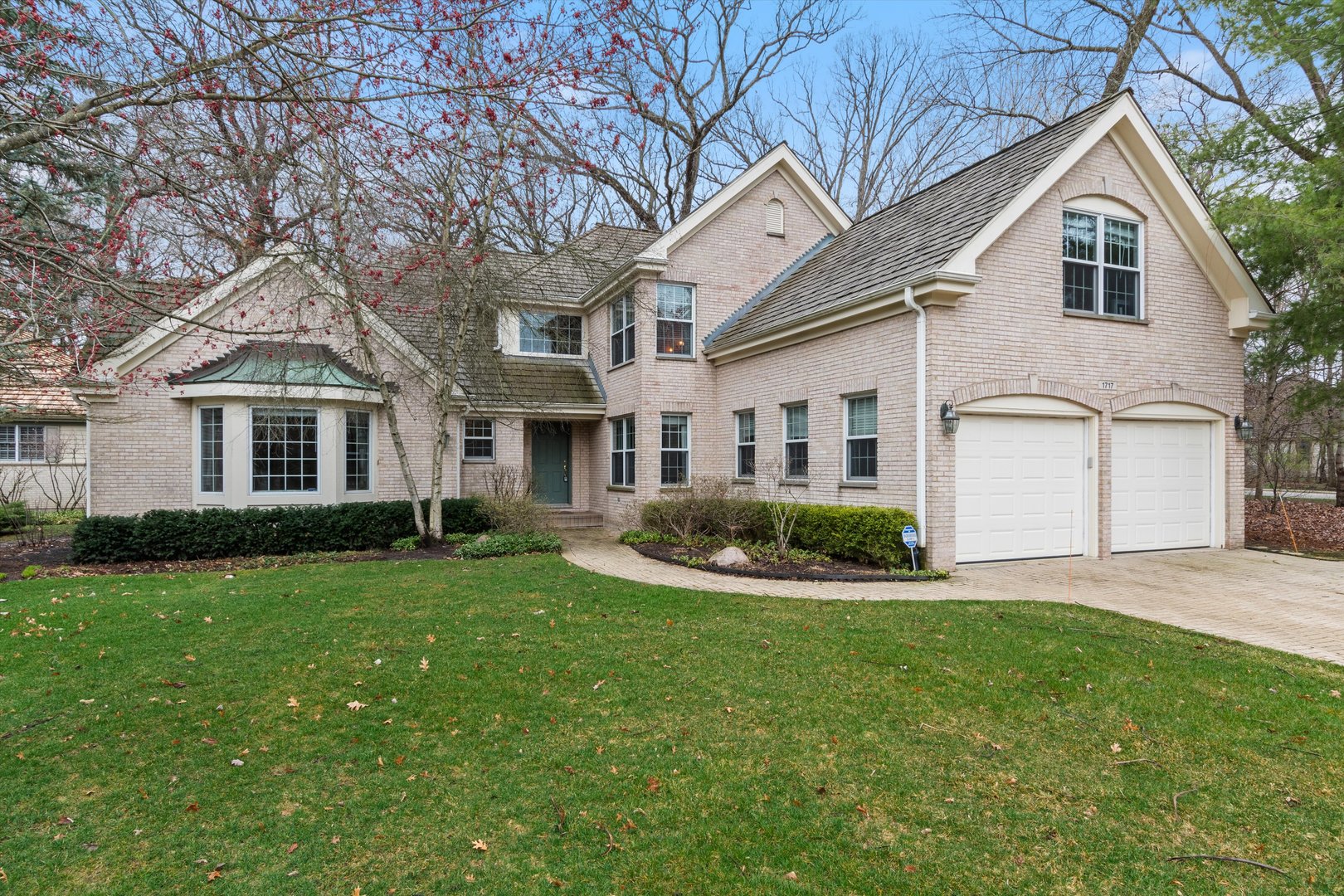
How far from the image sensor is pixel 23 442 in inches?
800

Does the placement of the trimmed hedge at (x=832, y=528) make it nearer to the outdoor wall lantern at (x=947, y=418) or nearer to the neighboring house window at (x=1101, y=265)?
the outdoor wall lantern at (x=947, y=418)

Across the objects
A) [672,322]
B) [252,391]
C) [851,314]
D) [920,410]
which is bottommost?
[920,410]

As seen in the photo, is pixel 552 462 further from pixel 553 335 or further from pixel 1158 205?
pixel 1158 205

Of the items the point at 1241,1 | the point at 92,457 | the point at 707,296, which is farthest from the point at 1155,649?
the point at 92,457

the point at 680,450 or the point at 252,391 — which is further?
the point at 680,450

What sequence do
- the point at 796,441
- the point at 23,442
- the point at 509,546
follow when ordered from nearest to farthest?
the point at 509,546
the point at 796,441
the point at 23,442

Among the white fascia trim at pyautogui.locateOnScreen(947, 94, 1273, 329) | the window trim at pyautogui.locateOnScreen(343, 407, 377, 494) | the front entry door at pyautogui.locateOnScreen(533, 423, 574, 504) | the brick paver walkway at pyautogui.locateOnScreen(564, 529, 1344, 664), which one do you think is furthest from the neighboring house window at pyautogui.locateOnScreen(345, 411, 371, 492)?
the white fascia trim at pyautogui.locateOnScreen(947, 94, 1273, 329)

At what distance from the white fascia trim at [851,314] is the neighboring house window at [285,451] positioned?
29.0 ft

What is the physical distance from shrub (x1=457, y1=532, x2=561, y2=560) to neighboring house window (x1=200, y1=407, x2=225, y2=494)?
5.61 meters

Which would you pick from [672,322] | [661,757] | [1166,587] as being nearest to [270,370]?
[672,322]

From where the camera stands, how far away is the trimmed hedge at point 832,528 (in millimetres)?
10508

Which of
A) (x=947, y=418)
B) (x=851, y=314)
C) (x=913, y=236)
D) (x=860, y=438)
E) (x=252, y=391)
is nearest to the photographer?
(x=947, y=418)

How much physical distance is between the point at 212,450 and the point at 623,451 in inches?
335

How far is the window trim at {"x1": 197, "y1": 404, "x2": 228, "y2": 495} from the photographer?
1414 centimetres
